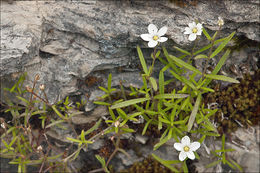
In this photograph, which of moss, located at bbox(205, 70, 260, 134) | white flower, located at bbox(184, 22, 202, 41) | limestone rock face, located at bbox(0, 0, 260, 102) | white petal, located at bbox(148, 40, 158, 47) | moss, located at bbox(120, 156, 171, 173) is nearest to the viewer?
white petal, located at bbox(148, 40, 158, 47)

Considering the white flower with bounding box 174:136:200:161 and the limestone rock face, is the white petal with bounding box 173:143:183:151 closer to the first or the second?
the white flower with bounding box 174:136:200:161

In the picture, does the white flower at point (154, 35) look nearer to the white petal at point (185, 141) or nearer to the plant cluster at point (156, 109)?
the plant cluster at point (156, 109)

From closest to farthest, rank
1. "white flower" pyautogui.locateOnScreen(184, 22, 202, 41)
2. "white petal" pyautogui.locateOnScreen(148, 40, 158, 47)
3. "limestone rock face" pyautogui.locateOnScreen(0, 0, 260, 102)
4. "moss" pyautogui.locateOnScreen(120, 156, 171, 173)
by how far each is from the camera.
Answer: "white petal" pyautogui.locateOnScreen(148, 40, 158, 47) → "white flower" pyautogui.locateOnScreen(184, 22, 202, 41) → "limestone rock face" pyautogui.locateOnScreen(0, 0, 260, 102) → "moss" pyautogui.locateOnScreen(120, 156, 171, 173)

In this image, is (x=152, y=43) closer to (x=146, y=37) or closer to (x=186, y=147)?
(x=146, y=37)

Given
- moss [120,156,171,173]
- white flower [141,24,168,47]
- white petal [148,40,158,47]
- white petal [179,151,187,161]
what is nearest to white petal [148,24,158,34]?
white flower [141,24,168,47]

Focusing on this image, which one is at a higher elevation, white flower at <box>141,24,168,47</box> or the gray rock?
white flower at <box>141,24,168,47</box>

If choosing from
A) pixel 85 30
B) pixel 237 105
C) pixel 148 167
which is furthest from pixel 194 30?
pixel 148 167

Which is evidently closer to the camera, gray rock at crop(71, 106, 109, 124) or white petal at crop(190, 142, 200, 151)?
white petal at crop(190, 142, 200, 151)

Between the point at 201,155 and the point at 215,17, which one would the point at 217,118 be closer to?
the point at 201,155
